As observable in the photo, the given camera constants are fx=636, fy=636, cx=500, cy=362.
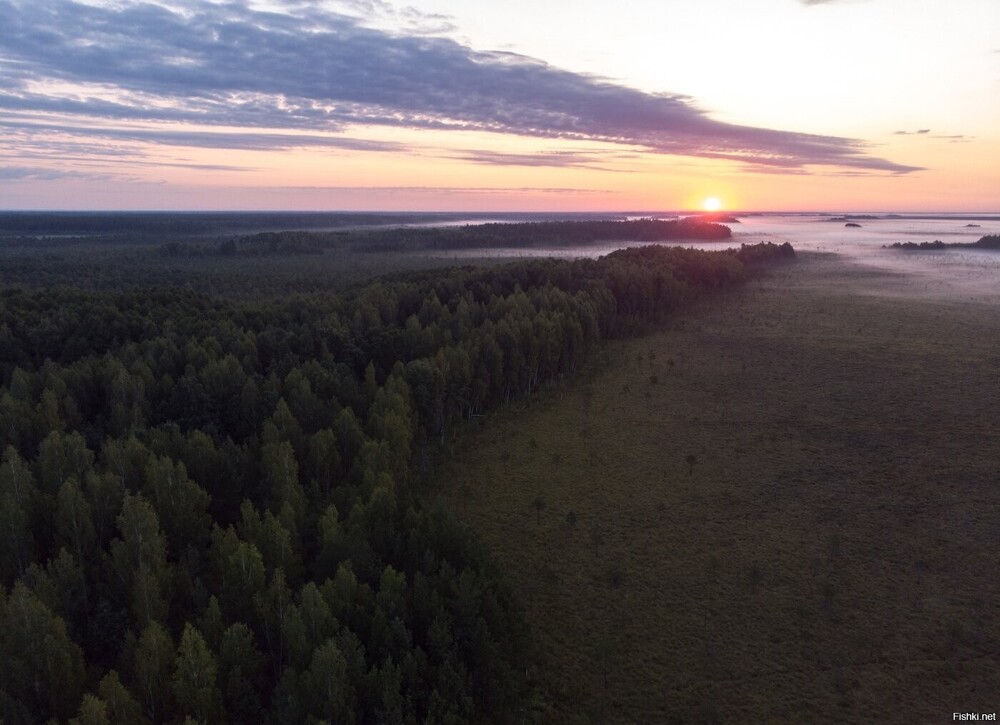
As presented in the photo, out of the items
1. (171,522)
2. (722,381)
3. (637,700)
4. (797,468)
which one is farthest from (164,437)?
(722,381)

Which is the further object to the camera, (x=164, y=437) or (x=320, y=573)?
(x=164, y=437)

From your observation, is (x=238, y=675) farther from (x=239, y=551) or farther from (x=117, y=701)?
(x=239, y=551)

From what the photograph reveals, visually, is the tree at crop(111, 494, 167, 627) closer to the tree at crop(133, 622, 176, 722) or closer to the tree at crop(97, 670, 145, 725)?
the tree at crop(133, 622, 176, 722)

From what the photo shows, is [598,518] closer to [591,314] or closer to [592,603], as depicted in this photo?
[592,603]

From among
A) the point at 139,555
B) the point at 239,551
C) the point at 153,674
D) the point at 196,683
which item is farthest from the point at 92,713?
the point at 139,555

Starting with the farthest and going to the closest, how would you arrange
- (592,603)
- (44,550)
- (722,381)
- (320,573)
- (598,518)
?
(722,381) < (598,518) < (592,603) < (44,550) < (320,573)

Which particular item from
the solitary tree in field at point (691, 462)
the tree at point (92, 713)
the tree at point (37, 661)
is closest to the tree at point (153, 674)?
the tree at point (37, 661)
